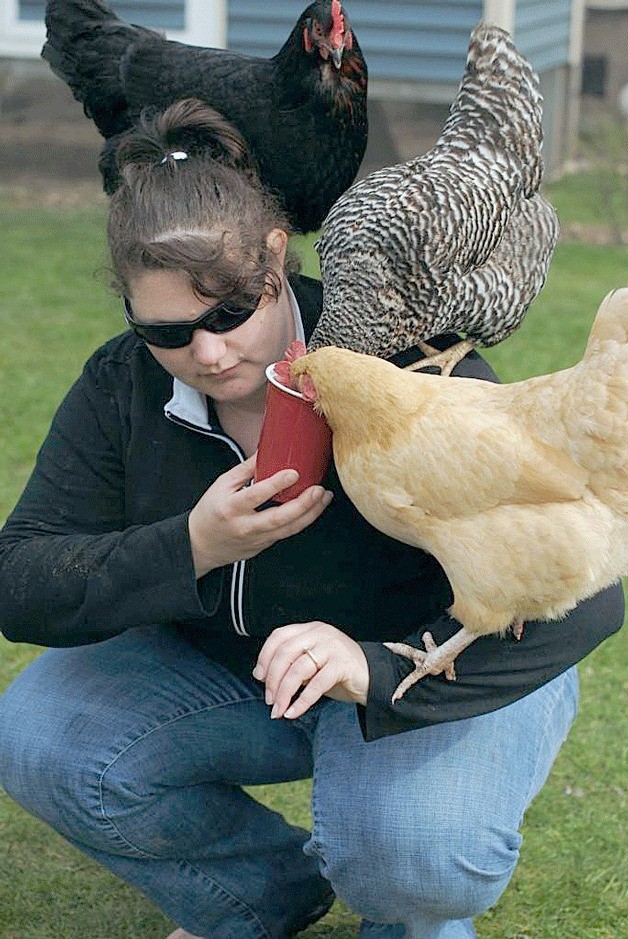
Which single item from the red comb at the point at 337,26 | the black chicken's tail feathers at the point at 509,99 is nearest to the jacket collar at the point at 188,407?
the black chicken's tail feathers at the point at 509,99

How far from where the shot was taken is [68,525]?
2305mm

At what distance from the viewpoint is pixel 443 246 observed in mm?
2818

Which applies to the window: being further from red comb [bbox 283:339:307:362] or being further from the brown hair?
red comb [bbox 283:339:307:362]

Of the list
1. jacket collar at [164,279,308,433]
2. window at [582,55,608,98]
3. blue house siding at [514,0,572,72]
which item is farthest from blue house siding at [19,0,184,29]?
jacket collar at [164,279,308,433]

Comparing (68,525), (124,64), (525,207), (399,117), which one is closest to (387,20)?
(399,117)

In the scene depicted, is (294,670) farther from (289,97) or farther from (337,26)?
(337,26)

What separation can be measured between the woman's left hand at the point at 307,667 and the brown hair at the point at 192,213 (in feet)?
1.82

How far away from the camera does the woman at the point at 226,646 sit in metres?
2.03

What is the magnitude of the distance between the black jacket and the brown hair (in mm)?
278

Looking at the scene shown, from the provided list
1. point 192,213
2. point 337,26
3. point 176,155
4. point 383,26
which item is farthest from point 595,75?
point 192,213

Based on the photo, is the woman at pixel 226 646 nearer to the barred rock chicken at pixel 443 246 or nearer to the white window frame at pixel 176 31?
the barred rock chicken at pixel 443 246

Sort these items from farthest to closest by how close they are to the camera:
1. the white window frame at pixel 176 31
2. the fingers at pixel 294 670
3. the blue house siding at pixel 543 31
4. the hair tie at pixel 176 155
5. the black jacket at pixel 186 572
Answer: the blue house siding at pixel 543 31, the white window frame at pixel 176 31, the hair tie at pixel 176 155, the black jacket at pixel 186 572, the fingers at pixel 294 670

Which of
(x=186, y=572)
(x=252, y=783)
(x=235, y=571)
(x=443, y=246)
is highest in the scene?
(x=443, y=246)

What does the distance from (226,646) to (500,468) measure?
80 centimetres
